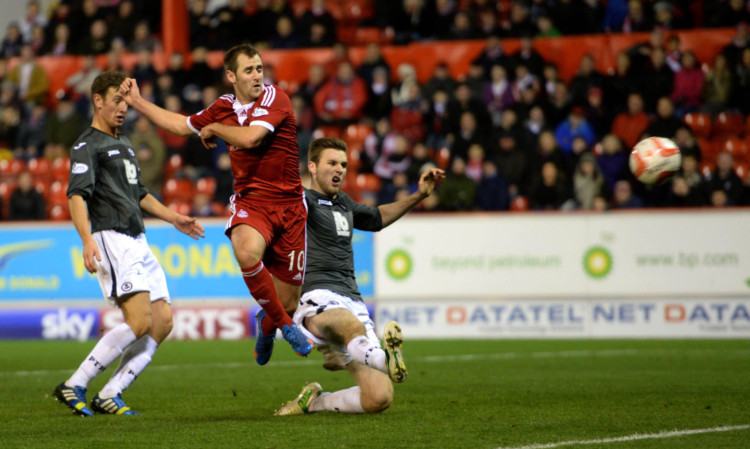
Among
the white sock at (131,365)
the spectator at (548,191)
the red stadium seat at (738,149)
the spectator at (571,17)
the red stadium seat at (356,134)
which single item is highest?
the spectator at (571,17)

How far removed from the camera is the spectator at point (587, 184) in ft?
50.4

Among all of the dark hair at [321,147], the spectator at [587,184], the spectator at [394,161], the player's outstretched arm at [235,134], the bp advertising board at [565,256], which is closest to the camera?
the player's outstretched arm at [235,134]

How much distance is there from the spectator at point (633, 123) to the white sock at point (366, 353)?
10.6 metres

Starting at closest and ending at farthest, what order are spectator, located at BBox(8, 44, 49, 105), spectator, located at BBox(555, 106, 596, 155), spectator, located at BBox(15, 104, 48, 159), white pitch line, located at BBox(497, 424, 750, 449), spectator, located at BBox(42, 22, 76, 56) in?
white pitch line, located at BBox(497, 424, 750, 449) < spectator, located at BBox(555, 106, 596, 155) < spectator, located at BBox(15, 104, 48, 159) < spectator, located at BBox(8, 44, 49, 105) < spectator, located at BBox(42, 22, 76, 56)

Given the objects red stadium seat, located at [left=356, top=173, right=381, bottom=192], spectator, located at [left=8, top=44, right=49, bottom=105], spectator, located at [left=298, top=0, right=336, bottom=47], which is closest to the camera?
red stadium seat, located at [left=356, top=173, right=381, bottom=192]

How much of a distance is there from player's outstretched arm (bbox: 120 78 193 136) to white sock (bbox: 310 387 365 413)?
79.9 inches

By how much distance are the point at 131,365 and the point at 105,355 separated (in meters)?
0.23

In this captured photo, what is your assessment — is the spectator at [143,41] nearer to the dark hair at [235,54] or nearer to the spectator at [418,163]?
the spectator at [418,163]

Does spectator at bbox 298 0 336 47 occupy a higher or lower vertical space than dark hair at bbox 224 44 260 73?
higher

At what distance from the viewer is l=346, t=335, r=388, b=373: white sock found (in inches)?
266

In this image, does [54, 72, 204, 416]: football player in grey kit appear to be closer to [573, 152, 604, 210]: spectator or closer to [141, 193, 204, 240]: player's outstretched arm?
[141, 193, 204, 240]: player's outstretched arm

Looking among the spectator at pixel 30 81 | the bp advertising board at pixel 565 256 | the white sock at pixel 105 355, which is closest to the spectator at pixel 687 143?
the bp advertising board at pixel 565 256

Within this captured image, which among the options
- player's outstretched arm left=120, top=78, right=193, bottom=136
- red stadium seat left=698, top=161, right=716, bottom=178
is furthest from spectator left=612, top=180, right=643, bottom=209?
player's outstretched arm left=120, top=78, right=193, bottom=136

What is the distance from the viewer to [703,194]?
48.6 ft
